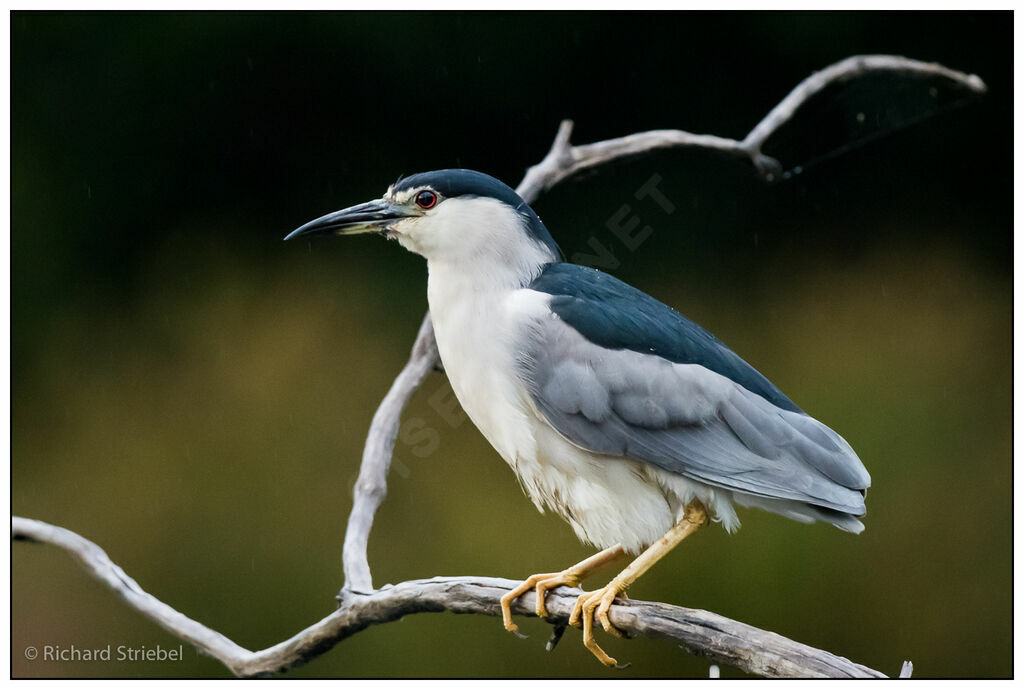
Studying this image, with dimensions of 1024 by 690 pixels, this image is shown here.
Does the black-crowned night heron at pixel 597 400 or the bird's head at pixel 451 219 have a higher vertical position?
the bird's head at pixel 451 219

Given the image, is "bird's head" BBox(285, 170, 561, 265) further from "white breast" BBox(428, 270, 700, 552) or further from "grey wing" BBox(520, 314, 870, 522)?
"grey wing" BBox(520, 314, 870, 522)

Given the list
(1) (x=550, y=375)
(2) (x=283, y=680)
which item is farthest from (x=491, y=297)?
(2) (x=283, y=680)

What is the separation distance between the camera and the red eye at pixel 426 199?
1.77m

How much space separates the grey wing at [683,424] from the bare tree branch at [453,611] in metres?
0.24

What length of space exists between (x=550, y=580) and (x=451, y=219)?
0.64 metres

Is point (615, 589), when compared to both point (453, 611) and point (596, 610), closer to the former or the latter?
point (596, 610)

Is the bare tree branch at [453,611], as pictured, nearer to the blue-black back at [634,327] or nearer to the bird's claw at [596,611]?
the bird's claw at [596,611]

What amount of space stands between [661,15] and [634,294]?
118cm

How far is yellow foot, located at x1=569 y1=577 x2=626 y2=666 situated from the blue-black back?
0.39 meters

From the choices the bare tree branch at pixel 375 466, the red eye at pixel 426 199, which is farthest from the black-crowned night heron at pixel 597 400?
the bare tree branch at pixel 375 466

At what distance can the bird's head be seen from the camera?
177 cm

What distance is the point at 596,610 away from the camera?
1.63 metres

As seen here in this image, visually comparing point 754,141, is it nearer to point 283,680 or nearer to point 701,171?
point 701,171

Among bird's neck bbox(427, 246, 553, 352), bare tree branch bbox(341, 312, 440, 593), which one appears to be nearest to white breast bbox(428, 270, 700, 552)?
bird's neck bbox(427, 246, 553, 352)
